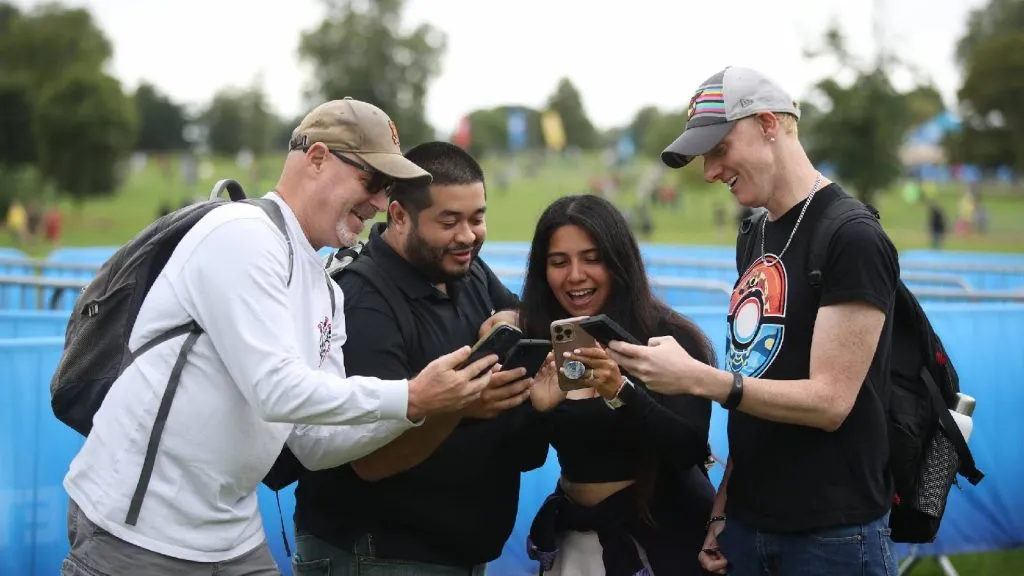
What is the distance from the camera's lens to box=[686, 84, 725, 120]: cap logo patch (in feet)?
10.8

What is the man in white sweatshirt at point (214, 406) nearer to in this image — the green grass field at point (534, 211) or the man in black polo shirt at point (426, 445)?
the man in black polo shirt at point (426, 445)

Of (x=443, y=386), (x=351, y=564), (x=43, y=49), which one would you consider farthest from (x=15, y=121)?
(x=443, y=386)

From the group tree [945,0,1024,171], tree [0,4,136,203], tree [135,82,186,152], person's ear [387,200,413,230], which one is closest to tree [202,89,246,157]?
tree [135,82,186,152]

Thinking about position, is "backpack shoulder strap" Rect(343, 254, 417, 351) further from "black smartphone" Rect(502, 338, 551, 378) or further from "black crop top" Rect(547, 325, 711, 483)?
"black crop top" Rect(547, 325, 711, 483)

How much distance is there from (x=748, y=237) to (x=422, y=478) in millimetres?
1391

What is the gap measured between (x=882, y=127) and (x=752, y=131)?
3272cm

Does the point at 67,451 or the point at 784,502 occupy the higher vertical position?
the point at 784,502

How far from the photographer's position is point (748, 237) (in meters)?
3.61

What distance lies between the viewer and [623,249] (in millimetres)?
3676

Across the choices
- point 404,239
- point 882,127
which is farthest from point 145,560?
point 882,127

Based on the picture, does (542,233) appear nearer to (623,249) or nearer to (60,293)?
(623,249)

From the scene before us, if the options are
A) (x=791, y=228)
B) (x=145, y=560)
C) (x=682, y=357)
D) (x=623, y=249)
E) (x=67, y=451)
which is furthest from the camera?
(x=67, y=451)

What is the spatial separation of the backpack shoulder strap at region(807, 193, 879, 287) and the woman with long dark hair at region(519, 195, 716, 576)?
0.58 meters

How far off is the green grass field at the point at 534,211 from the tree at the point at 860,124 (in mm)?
3451
